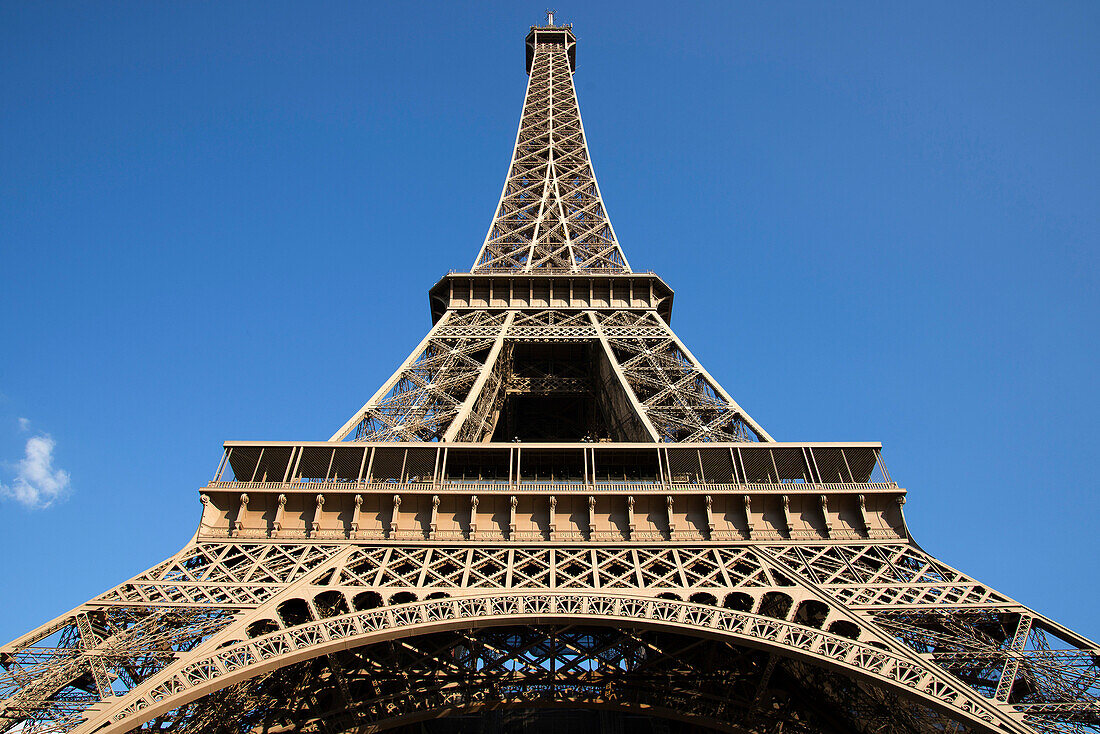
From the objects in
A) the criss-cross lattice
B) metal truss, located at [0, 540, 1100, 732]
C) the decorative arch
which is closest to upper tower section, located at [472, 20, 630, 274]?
the criss-cross lattice

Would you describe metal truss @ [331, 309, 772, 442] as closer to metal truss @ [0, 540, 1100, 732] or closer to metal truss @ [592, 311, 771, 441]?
metal truss @ [592, 311, 771, 441]

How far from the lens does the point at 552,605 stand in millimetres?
16078

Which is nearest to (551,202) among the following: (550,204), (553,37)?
(550,204)

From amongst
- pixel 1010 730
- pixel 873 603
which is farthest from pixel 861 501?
pixel 1010 730

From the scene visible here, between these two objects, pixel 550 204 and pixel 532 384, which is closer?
pixel 532 384

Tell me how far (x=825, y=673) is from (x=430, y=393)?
14016 millimetres

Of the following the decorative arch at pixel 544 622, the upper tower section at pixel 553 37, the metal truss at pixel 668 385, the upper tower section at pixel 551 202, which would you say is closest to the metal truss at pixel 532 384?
the metal truss at pixel 668 385

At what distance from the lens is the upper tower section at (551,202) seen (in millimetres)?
36156

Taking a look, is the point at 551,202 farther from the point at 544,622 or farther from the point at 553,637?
the point at 544,622

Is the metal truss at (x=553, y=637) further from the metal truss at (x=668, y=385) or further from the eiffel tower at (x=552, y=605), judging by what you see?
the metal truss at (x=668, y=385)

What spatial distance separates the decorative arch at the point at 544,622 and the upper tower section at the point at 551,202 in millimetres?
20019

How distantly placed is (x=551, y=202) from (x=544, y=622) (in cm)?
2933

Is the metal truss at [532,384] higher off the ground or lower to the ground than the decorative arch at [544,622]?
higher

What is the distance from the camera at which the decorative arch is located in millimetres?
13398
